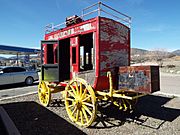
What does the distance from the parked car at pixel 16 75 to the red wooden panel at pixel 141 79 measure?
1037cm

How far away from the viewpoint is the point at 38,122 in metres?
5.27

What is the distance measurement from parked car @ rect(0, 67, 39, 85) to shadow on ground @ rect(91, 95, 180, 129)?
8.53 metres

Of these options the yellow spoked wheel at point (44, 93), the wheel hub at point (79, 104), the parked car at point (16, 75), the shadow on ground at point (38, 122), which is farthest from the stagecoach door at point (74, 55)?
the parked car at point (16, 75)

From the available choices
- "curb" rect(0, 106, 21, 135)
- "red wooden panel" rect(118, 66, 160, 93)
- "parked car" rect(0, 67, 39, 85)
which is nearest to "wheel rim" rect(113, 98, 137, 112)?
"red wooden panel" rect(118, 66, 160, 93)

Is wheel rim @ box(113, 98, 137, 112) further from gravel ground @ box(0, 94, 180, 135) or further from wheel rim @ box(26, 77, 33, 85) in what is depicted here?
wheel rim @ box(26, 77, 33, 85)

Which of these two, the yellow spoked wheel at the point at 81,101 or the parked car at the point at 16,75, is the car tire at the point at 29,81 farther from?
the yellow spoked wheel at the point at 81,101

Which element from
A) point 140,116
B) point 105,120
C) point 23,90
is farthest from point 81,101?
point 23,90

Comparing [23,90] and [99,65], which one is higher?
[99,65]

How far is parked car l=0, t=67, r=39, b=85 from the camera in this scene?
1267 cm

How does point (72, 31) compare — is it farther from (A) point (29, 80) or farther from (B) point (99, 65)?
(A) point (29, 80)

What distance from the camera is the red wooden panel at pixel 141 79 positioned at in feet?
14.0

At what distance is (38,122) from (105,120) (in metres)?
1.99

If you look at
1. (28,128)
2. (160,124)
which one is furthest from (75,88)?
(160,124)

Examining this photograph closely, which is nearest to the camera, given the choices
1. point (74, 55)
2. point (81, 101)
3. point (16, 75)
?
point (81, 101)
